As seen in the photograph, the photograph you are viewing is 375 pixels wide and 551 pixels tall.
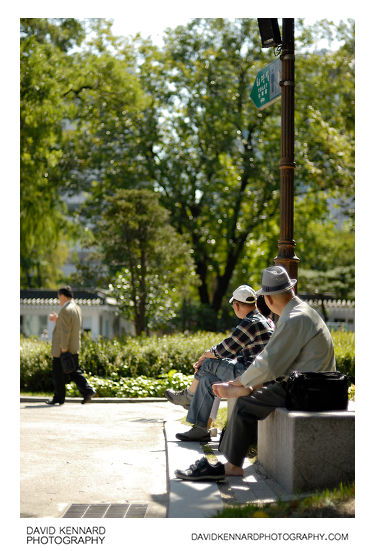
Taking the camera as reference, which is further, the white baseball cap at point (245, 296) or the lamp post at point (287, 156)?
the lamp post at point (287, 156)

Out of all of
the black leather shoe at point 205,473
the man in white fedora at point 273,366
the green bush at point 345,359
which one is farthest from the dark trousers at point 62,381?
the black leather shoe at point 205,473

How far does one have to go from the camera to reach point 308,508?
179 inches

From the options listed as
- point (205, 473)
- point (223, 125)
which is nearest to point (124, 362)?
point (205, 473)

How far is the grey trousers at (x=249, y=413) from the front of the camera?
5453 mm

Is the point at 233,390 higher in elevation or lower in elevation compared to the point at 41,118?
lower

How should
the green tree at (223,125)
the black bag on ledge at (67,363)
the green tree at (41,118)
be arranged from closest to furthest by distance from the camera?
the black bag on ledge at (67,363) < the green tree at (41,118) < the green tree at (223,125)

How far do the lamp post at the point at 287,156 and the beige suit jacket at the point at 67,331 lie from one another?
535 cm

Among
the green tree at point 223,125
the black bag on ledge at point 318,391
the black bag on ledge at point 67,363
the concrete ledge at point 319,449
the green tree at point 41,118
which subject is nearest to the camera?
the concrete ledge at point 319,449

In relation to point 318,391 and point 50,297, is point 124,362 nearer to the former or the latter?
point 318,391

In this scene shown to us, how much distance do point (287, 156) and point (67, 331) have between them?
19.1 feet

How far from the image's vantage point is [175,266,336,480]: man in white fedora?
530cm

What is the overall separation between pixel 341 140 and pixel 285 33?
11.9 meters
